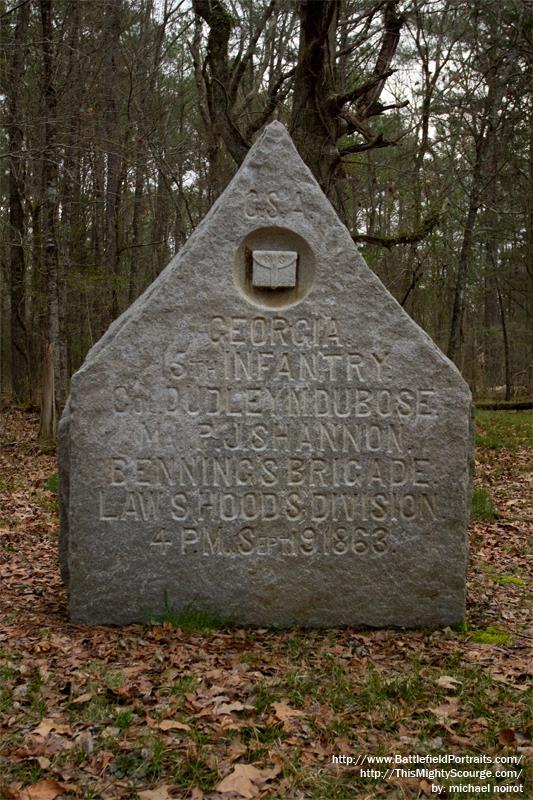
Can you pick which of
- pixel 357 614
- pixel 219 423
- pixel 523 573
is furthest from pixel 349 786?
pixel 523 573

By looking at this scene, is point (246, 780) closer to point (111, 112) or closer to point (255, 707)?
point (255, 707)

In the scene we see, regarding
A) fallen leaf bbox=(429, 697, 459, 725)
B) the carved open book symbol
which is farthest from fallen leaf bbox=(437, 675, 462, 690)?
the carved open book symbol

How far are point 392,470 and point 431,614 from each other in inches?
35.0

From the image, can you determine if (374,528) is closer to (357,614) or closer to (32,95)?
(357,614)

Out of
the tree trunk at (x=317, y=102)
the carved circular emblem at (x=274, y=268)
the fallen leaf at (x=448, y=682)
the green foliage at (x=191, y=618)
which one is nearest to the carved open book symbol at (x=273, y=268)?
the carved circular emblem at (x=274, y=268)

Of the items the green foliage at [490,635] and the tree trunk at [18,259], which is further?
the tree trunk at [18,259]

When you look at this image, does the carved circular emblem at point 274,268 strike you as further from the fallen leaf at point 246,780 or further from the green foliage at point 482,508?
the green foliage at point 482,508

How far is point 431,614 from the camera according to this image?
4.66 metres

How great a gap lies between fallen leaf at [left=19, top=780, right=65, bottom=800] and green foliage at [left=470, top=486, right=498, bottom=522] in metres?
5.55

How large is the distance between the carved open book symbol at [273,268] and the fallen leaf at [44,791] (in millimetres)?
2790

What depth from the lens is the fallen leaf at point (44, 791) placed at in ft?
9.07

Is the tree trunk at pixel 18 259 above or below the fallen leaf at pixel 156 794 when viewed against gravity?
above

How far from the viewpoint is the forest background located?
9.98m

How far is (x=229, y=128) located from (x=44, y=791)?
927 centimetres
